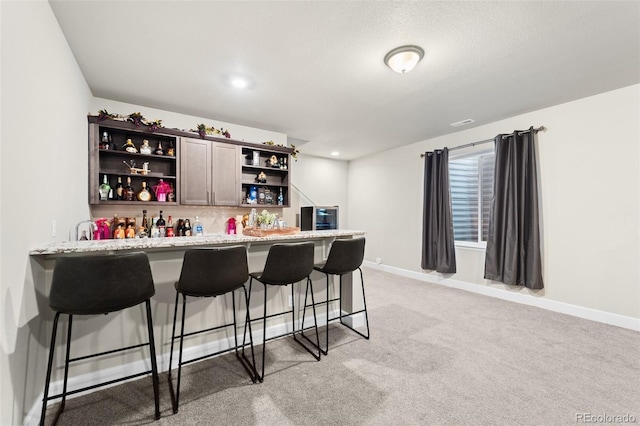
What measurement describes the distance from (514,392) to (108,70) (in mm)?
4376

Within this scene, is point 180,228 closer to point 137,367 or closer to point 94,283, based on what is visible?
point 137,367

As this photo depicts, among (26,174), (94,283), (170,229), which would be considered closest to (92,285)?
(94,283)

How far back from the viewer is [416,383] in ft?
6.53

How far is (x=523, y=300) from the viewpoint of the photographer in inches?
148

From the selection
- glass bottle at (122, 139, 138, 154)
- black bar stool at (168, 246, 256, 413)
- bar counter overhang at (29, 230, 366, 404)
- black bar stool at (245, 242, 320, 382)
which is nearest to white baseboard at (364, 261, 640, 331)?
bar counter overhang at (29, 230, 366, 404)

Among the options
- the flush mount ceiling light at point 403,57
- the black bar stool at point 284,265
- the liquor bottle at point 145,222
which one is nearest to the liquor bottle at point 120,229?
the liquor bottle at point 145,222

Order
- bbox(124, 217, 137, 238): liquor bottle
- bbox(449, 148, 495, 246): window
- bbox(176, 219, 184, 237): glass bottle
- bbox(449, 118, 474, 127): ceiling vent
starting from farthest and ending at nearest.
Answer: bbox(449, 148, 495, 246): window, bbox(449, 118, 474, 127): ceiling vent, bbox(176, 219, 184, 237): glass bottle, bbox(124, 217, 137, 238): liquor bottle

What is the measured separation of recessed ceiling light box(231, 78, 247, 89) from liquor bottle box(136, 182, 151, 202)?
71.2 inches

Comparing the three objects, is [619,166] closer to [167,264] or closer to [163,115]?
[167,264]

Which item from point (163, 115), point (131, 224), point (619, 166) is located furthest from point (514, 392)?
point (163, 115)

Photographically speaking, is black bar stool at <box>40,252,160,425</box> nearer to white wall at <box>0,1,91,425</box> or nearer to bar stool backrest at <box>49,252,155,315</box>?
bar stool backrest at <box>49,252,155,315</box>

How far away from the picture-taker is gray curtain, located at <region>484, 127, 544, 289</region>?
3.59 metres

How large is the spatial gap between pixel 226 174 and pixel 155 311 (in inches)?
88.3

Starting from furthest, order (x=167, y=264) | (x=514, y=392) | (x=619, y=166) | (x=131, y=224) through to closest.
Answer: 1. (x=131, y=224)
2. (x=619, y=166)
3. (x=167, y=264)
4. (x=514, y=392)
